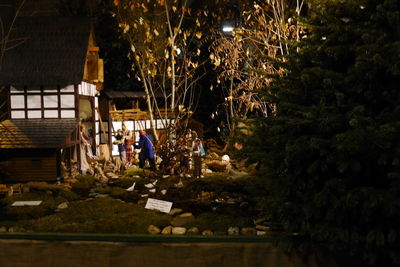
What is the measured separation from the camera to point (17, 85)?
12273 millimetres

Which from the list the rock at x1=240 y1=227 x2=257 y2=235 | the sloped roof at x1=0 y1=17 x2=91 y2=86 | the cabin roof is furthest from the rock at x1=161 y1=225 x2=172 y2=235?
the cabin roof

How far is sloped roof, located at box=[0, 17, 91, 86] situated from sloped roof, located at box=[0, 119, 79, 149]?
1115mm

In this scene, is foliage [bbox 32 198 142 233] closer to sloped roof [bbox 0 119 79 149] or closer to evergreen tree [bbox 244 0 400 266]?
evergreen tree [bbox 244 0 400 266]

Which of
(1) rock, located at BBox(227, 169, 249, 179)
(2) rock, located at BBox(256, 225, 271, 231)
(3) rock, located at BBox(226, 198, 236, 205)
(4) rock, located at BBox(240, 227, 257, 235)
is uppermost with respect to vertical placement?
(1) rock, located at BBox(227, 169, 249, 179)

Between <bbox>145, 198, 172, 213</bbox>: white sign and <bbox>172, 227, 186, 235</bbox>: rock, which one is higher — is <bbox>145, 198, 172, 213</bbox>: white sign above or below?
above

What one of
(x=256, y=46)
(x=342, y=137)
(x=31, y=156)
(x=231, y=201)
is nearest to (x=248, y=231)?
(x=231, y=201)

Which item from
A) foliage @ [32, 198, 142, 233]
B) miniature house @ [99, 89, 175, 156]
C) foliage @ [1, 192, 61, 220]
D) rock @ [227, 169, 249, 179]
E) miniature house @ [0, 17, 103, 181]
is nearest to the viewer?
foliage @ [32, 198, 142, 233]

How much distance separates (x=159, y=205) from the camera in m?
7.28

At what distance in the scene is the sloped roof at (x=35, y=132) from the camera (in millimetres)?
10680

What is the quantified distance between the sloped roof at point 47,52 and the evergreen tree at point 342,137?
330 inches

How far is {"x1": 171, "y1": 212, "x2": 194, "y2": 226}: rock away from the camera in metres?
6.67

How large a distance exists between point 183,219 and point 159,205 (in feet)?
2.11

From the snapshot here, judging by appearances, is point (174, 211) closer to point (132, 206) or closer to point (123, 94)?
point (132, 206)

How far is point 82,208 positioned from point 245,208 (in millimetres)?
2764
